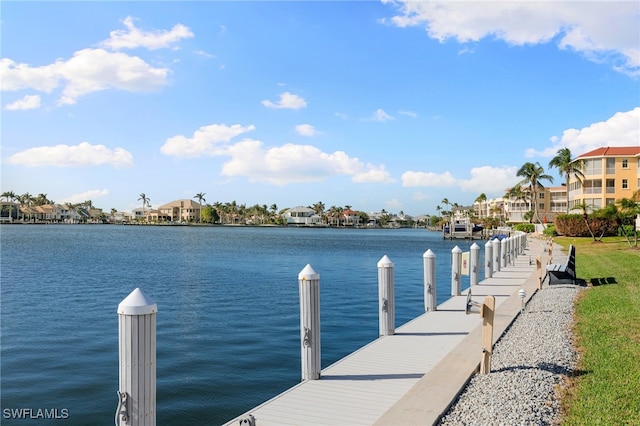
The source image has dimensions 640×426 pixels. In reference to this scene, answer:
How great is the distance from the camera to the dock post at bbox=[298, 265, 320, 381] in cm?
816

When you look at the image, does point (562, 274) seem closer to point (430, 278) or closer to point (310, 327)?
point (430, 278)

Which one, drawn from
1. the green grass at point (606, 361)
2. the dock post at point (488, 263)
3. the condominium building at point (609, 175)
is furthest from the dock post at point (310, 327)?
the condominium building at point (609, 175)

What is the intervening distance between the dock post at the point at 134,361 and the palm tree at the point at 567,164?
251ft

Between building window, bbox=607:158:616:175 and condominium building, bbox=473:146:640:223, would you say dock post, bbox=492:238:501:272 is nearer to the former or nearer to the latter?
condominium building, bbox=473:146:640:223

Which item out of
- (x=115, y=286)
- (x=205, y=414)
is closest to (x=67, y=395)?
(x=205, y=414)

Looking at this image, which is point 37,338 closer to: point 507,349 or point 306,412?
point 306,412

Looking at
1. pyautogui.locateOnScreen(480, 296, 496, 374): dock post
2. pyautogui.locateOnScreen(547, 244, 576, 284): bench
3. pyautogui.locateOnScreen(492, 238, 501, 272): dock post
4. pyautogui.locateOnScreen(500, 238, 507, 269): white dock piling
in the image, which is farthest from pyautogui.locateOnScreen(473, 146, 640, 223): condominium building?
pyautogui.locateOnScreen(480, 296, 496, 374): dock post

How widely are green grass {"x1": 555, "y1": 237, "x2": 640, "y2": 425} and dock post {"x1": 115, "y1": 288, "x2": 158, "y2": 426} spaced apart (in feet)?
15.1

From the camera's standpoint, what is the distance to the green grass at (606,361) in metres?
6.21

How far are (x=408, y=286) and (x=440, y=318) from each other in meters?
12.3

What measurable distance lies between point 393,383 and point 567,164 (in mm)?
77568

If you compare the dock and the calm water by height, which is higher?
the dock

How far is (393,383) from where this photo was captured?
25.9 feet

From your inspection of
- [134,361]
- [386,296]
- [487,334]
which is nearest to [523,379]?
[487,334]
